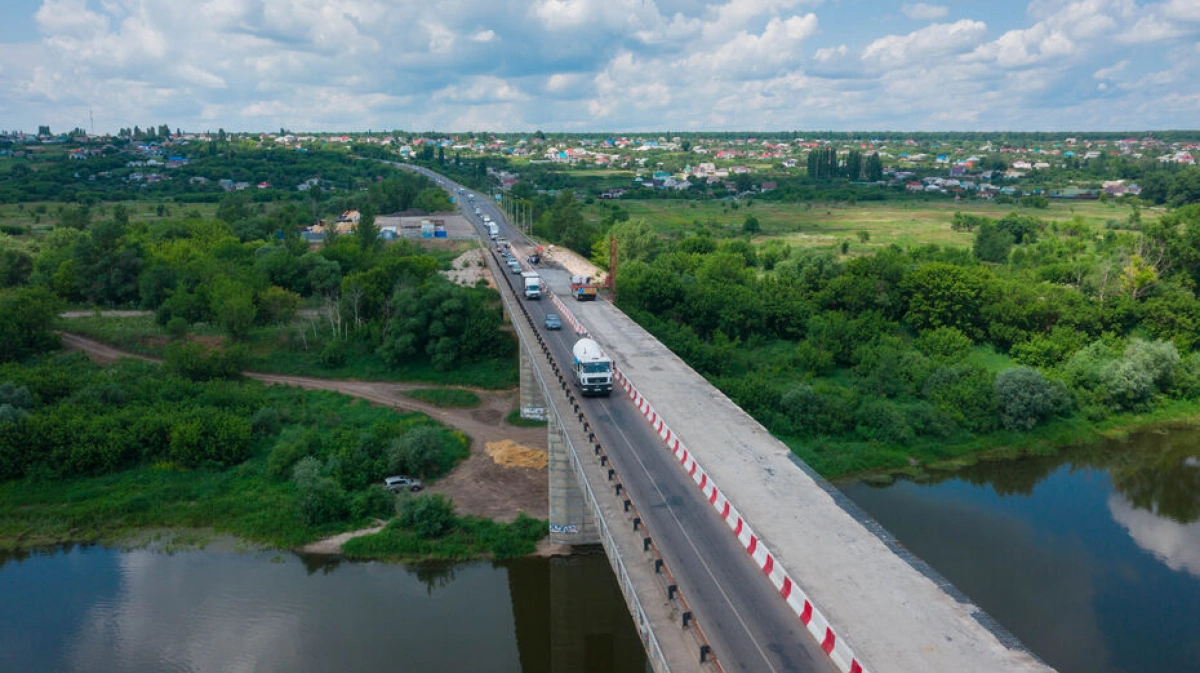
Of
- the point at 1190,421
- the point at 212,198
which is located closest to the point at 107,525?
the point at 1190,421

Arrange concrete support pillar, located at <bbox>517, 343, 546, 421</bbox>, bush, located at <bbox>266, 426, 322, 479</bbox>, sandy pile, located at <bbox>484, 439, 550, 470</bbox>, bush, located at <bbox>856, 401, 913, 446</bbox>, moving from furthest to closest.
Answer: concrete support pillar, located at <bbox>517, 343, 546, 421</bbox>, bush, located at <bbox>856, 401, 913, 446</bbox>, sandy pile, located at <bbox>484, 439, 550, 470</bbox>, bush, located at <bbox>266, 426, 322, 479</bbox>

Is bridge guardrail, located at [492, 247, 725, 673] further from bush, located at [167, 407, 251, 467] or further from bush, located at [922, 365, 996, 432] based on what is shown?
bush, located at [922, 365, 996, 432]

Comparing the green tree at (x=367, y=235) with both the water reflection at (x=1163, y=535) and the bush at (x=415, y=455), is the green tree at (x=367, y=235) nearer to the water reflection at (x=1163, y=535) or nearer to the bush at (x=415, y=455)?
the bush at (x=415, y=455)

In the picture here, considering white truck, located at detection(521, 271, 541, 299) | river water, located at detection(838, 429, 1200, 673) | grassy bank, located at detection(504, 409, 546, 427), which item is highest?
white truck, located at detection(521, 271, 541, 299)

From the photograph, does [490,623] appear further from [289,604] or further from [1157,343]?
[1157,343]

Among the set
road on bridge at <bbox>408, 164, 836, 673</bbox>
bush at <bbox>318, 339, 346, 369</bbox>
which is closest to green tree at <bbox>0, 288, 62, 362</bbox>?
bush at <bbox>318, 339, 346, 369</bbox>
